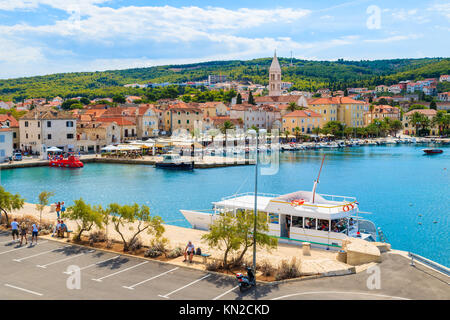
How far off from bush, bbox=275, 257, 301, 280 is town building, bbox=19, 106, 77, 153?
195ft

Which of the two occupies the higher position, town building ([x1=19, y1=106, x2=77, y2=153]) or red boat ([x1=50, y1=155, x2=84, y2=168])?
town building ([x1=19, y1=106, x2=77, y2=153])

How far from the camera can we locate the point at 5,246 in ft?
63.5

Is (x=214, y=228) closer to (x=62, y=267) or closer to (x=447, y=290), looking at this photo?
(x=62, y=267)

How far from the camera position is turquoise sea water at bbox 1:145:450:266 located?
29.8 meters

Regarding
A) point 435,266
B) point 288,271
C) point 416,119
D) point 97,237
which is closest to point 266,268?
point 288,271

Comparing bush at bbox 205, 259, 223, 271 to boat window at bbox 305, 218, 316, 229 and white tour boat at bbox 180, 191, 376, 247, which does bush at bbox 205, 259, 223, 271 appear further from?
boat window at bbox 305, 218, 316, 229

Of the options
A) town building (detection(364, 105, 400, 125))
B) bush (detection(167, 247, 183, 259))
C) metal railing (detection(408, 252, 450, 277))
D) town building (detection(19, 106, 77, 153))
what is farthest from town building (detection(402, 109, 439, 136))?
bush (detection(167, 247, 183, 259))

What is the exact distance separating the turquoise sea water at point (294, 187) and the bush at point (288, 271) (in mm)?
11455

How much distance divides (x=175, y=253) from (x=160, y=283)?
3.09 metres

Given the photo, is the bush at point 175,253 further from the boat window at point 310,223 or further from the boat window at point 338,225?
the boat window at point 338,225

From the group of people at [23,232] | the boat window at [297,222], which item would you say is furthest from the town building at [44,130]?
the boat window at [297,222]

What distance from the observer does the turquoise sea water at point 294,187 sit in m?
29.8

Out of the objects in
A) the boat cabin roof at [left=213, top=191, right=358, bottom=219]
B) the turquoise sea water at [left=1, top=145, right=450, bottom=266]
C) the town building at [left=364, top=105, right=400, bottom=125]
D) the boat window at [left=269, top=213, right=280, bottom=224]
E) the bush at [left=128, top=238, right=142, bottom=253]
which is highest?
the town building at [left=364, top=105, right=400, bottom=125]
